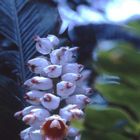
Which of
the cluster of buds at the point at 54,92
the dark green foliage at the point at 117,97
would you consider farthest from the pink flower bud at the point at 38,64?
the dark green foliage at the point at 117,97

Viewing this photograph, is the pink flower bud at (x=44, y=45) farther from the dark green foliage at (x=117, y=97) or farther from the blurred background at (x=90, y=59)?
the dark green foliage at (x=117, y=97)

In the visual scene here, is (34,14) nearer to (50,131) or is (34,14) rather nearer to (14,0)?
(14,0)

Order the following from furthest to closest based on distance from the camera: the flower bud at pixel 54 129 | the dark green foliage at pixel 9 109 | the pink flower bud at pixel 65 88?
1. the dark green foliage at pixel 9 109
2. the pink flower bud at pixel 65 88
3. the flower bud at pixel 54 129

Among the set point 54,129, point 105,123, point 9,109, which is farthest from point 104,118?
point 9,109

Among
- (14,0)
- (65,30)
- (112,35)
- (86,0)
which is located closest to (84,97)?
(65,30)

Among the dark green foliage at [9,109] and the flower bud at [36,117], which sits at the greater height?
the flower bud at [36,117]

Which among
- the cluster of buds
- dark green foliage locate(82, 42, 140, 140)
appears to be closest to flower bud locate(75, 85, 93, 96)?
the cluster of buds

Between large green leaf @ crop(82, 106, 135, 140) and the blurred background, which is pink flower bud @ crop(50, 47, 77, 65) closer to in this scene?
the blurred background
